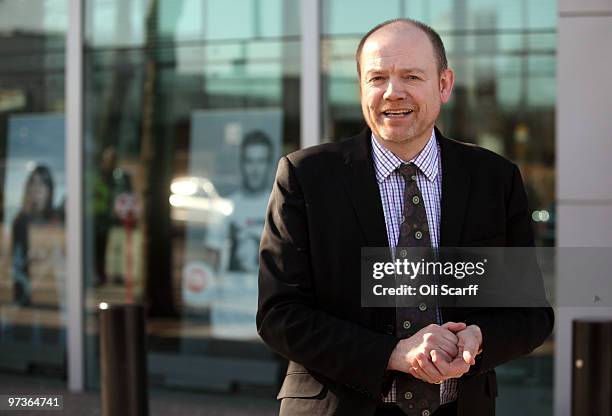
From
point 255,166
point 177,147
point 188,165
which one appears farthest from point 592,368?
point 177,147

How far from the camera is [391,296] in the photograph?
7.24ft

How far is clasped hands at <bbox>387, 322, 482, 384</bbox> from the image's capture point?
202cm

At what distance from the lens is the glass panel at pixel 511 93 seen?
621 cm

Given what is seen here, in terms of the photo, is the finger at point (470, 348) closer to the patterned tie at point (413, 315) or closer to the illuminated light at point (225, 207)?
the patterned tie at point (413, 315)

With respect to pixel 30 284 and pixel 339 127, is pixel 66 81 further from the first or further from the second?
pixel 339 127

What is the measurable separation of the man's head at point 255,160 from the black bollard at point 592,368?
10.9 ft

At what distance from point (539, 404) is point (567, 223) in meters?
1.36

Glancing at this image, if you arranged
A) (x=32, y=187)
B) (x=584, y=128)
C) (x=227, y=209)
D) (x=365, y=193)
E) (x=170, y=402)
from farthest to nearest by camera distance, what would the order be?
(x=32, y=187) → (x=227, y=209) → (x=170, y=402) → (x=584, y=128) → (x=365, y=193)

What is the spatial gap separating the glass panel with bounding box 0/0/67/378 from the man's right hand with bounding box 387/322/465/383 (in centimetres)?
586

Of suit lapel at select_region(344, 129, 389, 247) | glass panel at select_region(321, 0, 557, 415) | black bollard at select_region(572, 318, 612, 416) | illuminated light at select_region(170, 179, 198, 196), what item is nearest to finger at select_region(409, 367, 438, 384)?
suit lapel at select_region(344, 129, 389, 247)

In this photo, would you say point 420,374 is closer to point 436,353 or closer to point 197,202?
point 436,353

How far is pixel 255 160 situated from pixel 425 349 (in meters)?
5.04

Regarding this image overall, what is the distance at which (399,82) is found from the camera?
7.16ft
